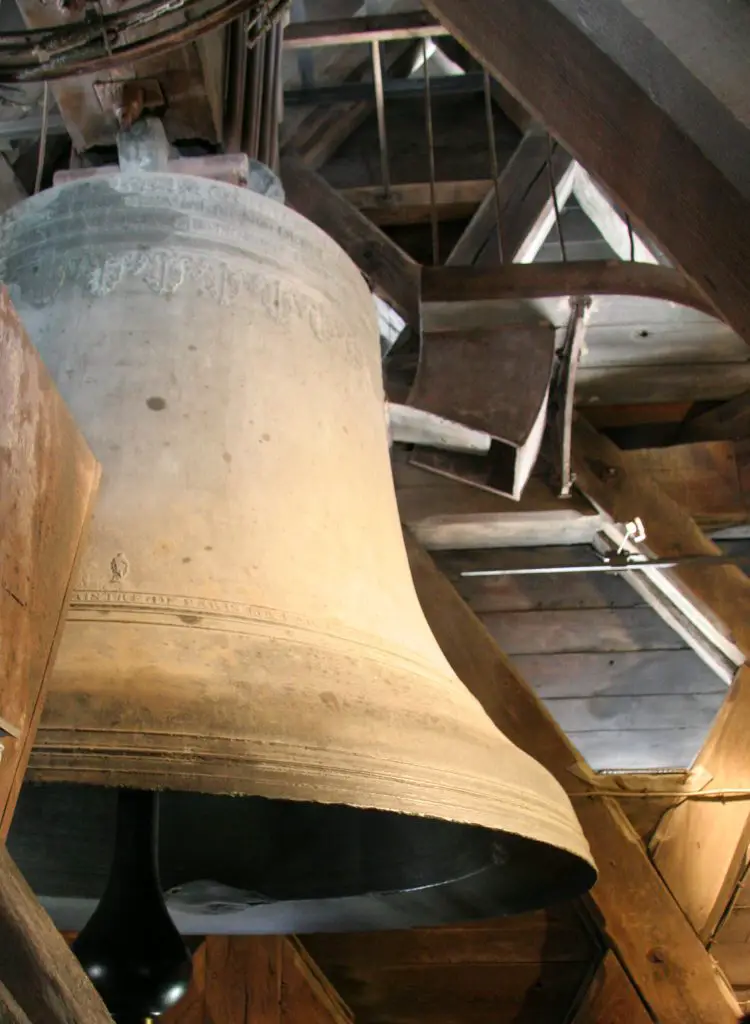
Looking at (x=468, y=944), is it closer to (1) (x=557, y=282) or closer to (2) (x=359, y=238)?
(1) (x=557, y=282)

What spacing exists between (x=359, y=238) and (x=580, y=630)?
54.8 inches

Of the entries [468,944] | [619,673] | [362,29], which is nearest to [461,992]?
[468,944]

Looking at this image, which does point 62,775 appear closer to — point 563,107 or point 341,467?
point 341,467

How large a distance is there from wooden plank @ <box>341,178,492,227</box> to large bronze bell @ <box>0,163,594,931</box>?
1161 mm

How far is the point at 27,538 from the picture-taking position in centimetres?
56

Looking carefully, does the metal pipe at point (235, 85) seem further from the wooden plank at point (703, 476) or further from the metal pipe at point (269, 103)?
the wooden plank at point (703, 476)

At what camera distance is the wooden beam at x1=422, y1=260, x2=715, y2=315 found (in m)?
1.92

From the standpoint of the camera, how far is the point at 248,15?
1.40m

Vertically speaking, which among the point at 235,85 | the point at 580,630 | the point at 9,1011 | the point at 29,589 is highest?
the point at 235,85

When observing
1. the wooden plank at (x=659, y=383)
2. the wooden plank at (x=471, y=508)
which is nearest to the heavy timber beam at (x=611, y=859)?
the wooden plank at (x=471, y=508)

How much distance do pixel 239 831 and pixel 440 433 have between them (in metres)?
0.96

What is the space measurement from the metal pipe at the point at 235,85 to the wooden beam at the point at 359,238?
540mm

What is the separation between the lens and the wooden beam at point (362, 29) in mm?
2107

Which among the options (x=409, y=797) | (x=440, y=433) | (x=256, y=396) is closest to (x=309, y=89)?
(x=440, y=433)
